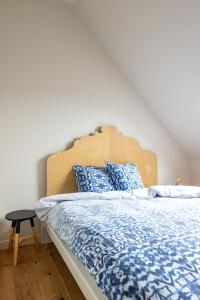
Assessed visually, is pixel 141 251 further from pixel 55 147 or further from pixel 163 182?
pixel 163 182

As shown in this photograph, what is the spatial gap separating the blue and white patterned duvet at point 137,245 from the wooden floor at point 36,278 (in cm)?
47

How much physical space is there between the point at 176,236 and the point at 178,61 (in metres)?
1.74

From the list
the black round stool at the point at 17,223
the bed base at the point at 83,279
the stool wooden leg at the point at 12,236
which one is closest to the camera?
the bed base at the point at 83,279

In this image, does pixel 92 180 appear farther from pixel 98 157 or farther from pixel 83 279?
pixel 83 279

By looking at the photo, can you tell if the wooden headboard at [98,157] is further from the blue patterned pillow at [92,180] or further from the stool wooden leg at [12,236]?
the stool wooden leg at [12,236]

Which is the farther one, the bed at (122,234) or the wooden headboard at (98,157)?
the wooden headboard at (98,157)

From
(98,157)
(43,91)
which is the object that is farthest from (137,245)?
(43,91)

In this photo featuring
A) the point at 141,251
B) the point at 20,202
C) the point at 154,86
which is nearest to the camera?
the point at 141,251

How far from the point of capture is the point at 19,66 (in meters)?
2.68

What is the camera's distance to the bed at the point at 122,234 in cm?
93

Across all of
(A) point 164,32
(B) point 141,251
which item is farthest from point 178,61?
(B) point 141,251

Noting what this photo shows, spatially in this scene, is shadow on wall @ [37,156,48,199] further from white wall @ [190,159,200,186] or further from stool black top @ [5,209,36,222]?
white wall @ [190,159,200,186]

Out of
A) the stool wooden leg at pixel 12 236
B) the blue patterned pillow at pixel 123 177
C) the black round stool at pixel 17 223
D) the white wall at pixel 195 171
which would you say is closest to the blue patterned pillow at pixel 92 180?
the blue patterned pillow at pixel 123 177

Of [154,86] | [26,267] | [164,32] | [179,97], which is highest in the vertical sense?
[164,32]
